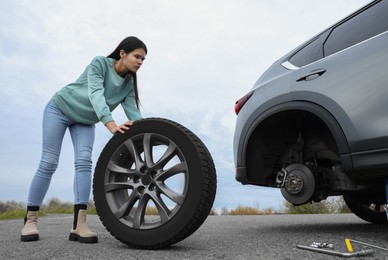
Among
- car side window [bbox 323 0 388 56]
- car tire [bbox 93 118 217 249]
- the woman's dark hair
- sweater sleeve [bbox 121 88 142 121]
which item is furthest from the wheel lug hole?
car side window [bbox 323 0 388 56]

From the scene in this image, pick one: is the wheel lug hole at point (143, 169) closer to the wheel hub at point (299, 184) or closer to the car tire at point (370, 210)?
the wheel hub at point (299, 184)

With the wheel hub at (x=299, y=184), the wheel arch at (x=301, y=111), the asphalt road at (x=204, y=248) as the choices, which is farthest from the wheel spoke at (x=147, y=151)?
the wheel hub at (x=299, y=184)

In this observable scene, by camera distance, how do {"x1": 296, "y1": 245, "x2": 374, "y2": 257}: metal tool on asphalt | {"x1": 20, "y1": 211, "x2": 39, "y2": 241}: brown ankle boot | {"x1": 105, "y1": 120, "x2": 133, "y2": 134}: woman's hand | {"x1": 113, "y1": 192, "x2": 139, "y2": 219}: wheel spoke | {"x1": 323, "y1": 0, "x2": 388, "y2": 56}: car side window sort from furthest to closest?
1. {"x1": 20, "y1": 211, "x2": 39, "y2": 241}: brown ankle boot
2. {"x1": 323, "y1": 0, "x2": 388, "y2": 56}: car side window
3. {"x1": 105, "y1": 120, "x2": 133, "y2": 134}: woman's hand
4. {"x1": 113, "y1": 192, "x2": 139, "y2": 219}: wheel spoke
5. {"x1": 296, "y1": 245, "x2": 374, "y2": 257}: metal tool on asphalt

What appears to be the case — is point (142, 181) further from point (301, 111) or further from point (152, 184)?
point (301, 111)

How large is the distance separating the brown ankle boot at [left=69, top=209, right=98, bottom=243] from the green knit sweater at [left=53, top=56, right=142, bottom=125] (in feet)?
2.69

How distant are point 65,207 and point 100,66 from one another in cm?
784

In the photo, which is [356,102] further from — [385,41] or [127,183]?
[127,183]

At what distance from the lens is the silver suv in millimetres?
2986

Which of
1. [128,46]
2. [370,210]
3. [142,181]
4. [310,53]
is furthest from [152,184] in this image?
[370,210]

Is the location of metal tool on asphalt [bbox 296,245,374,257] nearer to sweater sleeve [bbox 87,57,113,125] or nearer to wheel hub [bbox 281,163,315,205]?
wheel hub [bbox 281,163,315,205]

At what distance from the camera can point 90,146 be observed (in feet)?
11.9

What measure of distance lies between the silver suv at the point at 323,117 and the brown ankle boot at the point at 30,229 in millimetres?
1901

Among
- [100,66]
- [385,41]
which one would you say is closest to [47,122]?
[100,66]

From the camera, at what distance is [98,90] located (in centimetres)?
329
